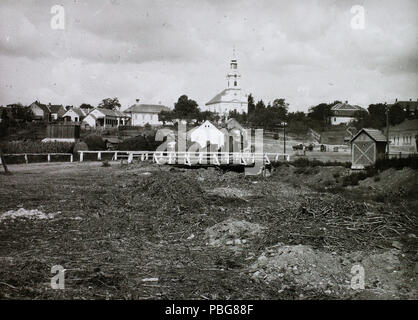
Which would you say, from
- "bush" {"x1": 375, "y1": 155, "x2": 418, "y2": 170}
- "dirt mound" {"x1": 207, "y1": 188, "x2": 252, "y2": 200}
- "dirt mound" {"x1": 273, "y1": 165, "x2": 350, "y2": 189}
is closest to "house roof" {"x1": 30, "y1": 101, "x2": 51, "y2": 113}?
"dirt mound" {"x1": 273, "y1": 165, "x2": 350, "y2": 189}

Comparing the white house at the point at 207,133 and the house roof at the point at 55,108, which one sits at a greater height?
the house roof at the point at 55,108

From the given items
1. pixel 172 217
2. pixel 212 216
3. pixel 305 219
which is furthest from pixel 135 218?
pixel 305 219

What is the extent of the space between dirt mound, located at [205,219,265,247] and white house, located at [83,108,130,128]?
73.9m

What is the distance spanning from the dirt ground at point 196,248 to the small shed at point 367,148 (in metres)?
15.5

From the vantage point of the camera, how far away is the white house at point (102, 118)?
85.5 meters

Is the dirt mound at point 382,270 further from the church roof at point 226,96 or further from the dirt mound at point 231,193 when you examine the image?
the church roof at point 226,96

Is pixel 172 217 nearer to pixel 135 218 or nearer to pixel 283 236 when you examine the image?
pixel 135 218

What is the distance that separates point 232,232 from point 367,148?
21744mm

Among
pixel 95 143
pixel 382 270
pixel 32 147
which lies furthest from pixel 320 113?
pixel 382 270

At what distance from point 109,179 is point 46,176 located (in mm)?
3361

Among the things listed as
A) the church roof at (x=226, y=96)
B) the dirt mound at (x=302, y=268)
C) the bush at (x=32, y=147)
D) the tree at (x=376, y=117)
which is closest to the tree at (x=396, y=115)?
the tree at (x=376, y=117)

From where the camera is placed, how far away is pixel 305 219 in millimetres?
10844

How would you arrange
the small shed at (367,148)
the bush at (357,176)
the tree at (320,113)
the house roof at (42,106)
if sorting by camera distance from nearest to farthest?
the bush at (357,176), the small shed at (367,148), the house roof at (42,106), the tree at (320,113)

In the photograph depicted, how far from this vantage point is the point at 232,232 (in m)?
9.91
